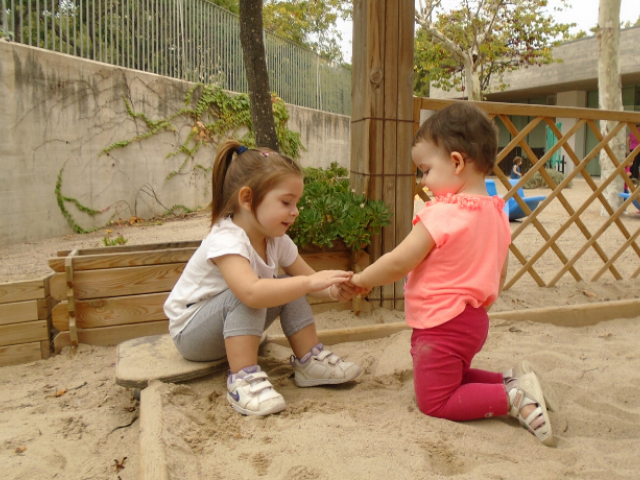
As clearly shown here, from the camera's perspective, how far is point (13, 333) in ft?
7.54

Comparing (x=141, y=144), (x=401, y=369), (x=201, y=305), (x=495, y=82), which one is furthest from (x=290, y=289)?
(x=495, y=82)

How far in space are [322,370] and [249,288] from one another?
0.48m

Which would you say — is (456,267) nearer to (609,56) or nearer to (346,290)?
(346,290)

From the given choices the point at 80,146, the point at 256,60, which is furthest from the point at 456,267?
the point at 80,146

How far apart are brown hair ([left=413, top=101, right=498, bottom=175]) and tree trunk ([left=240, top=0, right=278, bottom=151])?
7.08 ft

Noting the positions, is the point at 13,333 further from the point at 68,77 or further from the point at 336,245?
the point at 68,77

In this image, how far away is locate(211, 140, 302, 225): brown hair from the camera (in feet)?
5.66

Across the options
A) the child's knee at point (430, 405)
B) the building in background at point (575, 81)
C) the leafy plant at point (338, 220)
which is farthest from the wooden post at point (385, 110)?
the building in background at point (575, 81)

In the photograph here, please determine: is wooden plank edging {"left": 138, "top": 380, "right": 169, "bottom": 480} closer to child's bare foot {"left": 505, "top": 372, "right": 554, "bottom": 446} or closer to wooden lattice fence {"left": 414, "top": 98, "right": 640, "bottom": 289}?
child's bare foot {"left": 505, "top": 372, "right": 554, "bottom": 446}

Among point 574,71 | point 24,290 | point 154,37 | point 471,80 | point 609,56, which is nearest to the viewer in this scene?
point 24,290

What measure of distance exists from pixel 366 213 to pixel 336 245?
253 mm

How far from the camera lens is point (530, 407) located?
1.54 meters

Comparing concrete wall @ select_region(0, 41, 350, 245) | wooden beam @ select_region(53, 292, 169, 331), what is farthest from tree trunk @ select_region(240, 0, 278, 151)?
concrete wall @ select_region(0, 41, 350, 245)

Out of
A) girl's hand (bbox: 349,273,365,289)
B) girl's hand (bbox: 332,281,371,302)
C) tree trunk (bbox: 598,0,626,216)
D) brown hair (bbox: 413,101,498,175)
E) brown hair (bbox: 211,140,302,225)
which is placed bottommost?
girl's hand (bbox: 332,281,371,302)
